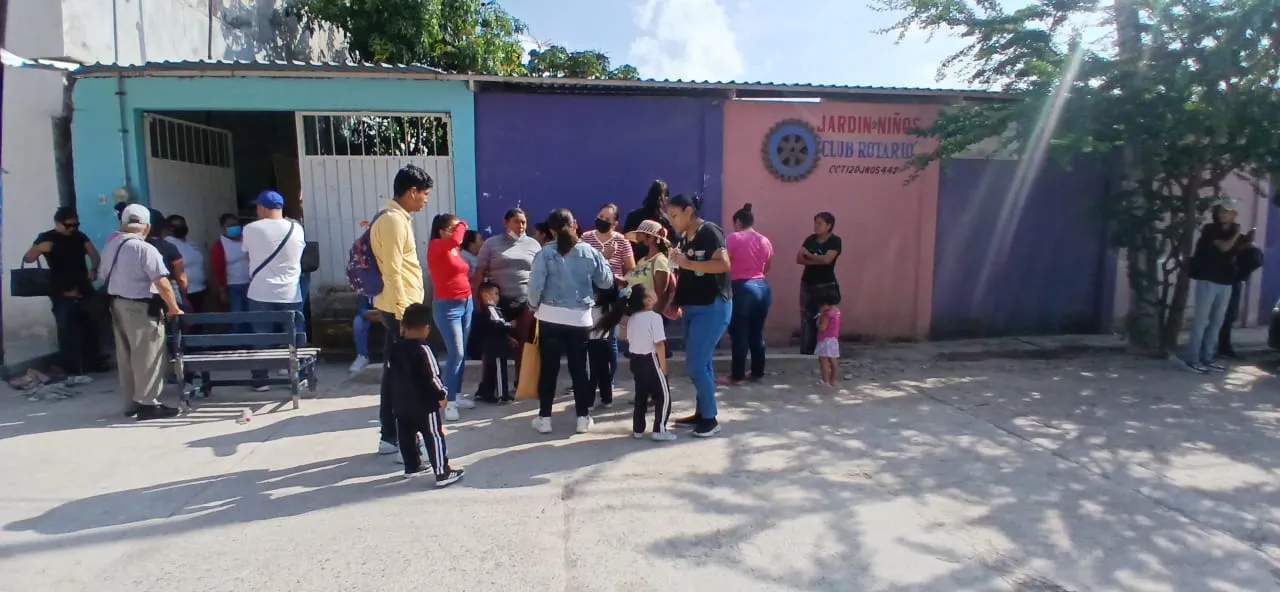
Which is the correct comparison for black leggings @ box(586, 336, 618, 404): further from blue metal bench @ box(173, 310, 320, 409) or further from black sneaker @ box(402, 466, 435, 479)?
blue metal bench @ box(173, 310, 320, 409)

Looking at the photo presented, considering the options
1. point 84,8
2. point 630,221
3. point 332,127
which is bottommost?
point 630,221

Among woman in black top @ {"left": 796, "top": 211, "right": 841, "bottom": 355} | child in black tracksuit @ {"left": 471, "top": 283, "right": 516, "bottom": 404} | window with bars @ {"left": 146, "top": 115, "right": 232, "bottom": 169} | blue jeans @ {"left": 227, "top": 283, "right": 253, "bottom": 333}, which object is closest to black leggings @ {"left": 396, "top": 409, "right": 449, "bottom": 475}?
child in black tracksuit @ {"left": 471, "top": 283, "right": 516, "bottom": 404}

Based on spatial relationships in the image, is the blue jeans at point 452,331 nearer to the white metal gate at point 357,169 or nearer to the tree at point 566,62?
the white metal gate at point 357,169

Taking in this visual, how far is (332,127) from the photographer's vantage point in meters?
7.52

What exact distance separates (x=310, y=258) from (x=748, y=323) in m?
4.16

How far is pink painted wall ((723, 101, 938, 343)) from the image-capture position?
26.0 feet

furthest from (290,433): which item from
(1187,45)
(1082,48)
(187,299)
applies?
(1187,45)

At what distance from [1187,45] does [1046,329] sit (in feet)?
11.6

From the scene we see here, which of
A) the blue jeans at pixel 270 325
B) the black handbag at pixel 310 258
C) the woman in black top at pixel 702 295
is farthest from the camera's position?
the black handbag at pixel 310 258

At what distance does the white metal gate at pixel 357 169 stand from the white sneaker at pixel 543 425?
3179 millimetres

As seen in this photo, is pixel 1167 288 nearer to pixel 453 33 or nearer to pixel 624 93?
pixel 624 93

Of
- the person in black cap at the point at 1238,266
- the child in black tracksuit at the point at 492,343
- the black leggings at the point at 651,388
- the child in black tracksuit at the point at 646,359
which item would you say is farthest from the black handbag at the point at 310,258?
the person in black cap at the point at 1238,266

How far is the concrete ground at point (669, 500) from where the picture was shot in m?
3.24

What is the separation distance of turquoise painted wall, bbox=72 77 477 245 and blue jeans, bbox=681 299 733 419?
11.9 ft
